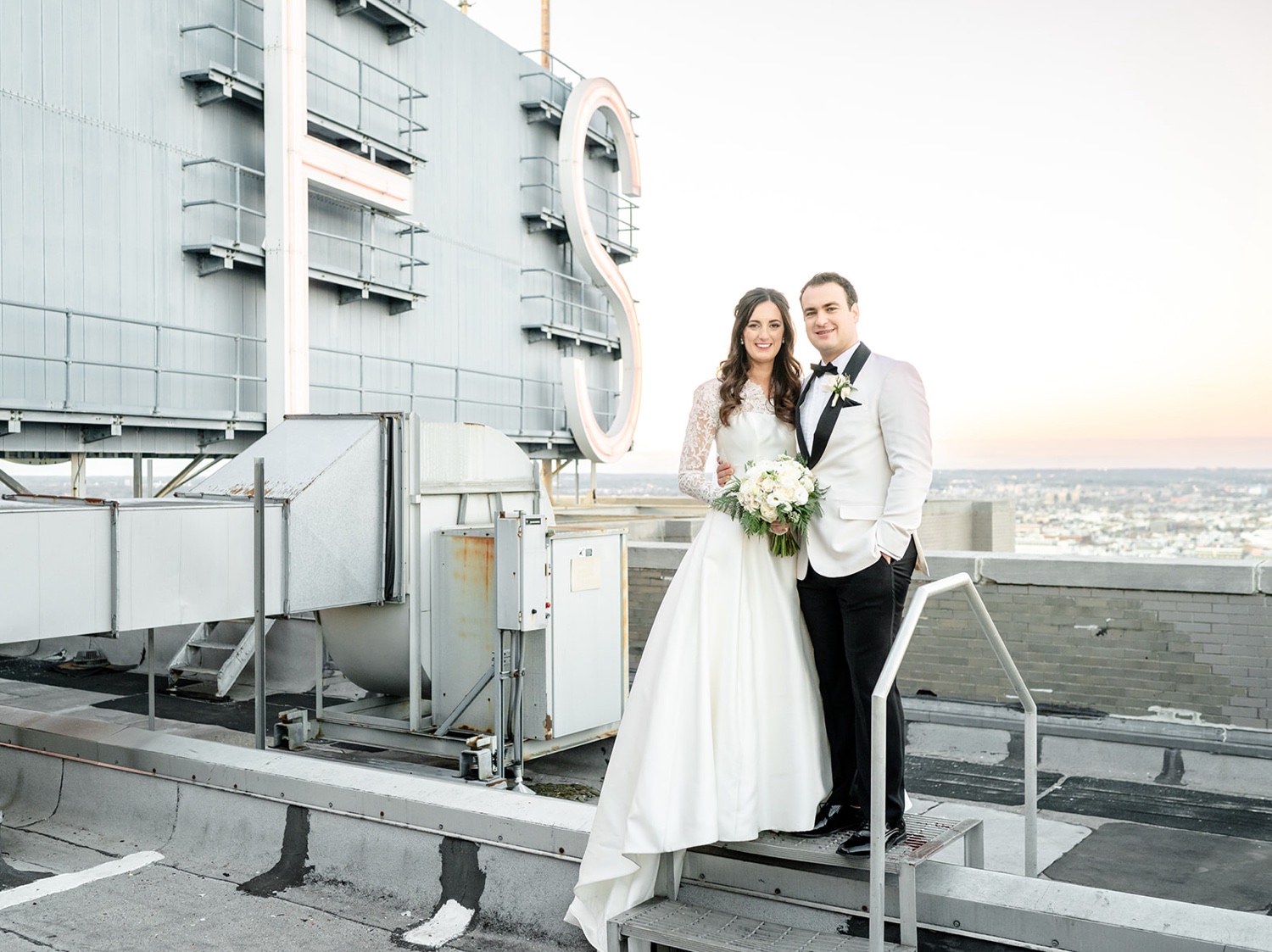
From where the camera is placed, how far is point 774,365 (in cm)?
406

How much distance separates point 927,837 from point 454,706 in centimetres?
476

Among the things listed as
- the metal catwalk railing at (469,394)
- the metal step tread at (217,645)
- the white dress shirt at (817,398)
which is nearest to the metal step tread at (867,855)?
the white dress shirt at (817,398)

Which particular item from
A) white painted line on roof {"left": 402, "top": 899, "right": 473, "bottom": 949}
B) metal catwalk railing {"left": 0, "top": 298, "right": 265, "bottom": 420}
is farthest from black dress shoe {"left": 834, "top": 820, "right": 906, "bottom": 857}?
metal catwalk railing {"left": 0, "top": 298, "right": 265, "bottom": 420}

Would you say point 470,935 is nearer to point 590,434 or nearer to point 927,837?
point 927,837

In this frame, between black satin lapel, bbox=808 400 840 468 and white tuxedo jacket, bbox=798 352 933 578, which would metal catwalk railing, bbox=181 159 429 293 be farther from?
white tuxedo jacket, bbox=798 352 933 578

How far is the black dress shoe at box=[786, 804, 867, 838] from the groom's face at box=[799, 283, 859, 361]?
66.5 inches

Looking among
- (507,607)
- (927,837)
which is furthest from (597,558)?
(927,837)

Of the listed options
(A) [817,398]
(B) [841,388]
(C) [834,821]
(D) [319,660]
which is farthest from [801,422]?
(D) [319,660]

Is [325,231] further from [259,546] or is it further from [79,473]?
[259,546]

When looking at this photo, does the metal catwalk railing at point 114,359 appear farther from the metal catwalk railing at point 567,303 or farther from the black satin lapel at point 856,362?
the black satin lapel at point 856,362

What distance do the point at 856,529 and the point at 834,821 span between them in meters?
1.10

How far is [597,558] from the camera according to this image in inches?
304

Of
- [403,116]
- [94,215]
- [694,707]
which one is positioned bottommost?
[694,707]

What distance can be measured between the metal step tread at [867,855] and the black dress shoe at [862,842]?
0.05 ft
